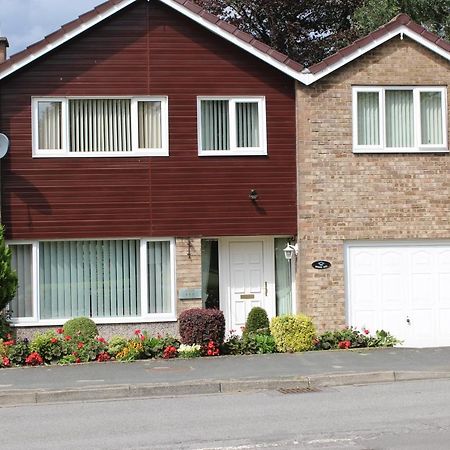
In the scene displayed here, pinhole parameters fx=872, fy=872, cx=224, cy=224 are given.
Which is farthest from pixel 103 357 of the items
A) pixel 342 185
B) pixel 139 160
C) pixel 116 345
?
pixel 342 185

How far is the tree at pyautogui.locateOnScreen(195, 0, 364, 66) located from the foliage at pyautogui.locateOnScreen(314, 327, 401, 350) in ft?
56.6

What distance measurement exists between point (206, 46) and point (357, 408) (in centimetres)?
918

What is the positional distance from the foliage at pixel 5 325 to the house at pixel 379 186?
19.0 feet

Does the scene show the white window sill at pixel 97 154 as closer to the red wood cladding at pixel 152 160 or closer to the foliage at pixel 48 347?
the red wood cladding at pixel 152 160

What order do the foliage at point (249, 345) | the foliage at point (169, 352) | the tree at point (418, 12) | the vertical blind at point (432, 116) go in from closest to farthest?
the foliage at point (169, 352)
the foliage at point (249, 345)
the vertical blind at point (432, 116)
the tree at point (418, 12)

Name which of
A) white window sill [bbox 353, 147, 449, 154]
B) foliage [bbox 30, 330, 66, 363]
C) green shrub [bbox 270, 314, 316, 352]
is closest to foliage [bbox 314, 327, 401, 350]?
green shrub [bbox 270, 314, 316, 352]

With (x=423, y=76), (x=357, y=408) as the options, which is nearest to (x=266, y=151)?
(x=423, y=76)

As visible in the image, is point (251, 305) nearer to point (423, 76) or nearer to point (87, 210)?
point (87, 210)

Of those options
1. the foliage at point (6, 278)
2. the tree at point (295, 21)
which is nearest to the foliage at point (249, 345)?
the foliage at point (6, 278)

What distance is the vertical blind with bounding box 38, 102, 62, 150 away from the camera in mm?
17266

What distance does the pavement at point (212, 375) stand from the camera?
1255cm

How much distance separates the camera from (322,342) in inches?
649

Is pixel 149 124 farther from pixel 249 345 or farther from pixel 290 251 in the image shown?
pixel 249 345

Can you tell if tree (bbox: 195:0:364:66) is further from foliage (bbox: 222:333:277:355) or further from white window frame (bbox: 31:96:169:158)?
foliage (bbox: 222:333:277:355)
